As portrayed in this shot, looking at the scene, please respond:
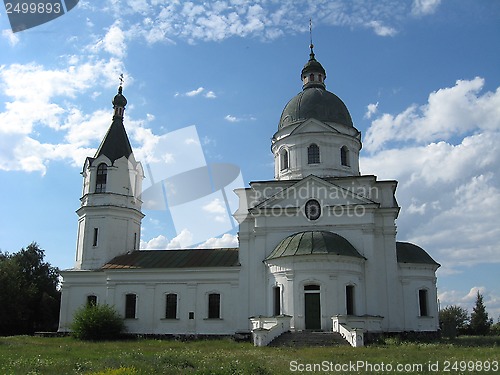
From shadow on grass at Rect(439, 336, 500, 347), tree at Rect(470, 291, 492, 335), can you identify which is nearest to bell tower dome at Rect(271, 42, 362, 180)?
shadow on grass at Rect(439, 336, 500, 347)

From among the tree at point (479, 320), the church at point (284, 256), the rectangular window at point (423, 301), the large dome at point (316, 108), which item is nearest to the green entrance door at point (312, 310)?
the church at point (284, 256)

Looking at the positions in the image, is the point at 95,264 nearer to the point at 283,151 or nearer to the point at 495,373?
the point at 283,151

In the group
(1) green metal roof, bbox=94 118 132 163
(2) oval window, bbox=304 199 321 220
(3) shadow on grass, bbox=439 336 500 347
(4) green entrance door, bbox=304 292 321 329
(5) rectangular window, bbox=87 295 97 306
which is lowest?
(3) shadow on grass, bbox=439 336 500 347

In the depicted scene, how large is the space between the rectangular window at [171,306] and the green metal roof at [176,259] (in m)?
2.07

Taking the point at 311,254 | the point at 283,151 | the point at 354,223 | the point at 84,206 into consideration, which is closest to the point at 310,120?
the point at 283,151

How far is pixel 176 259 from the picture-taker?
36.1 meters

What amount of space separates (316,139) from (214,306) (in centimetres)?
1326

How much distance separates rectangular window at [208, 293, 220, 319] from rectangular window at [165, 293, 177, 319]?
2.41 metres

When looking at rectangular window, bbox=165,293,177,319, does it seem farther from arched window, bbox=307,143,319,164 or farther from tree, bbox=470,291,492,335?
tree, bbox=470,291,492,335

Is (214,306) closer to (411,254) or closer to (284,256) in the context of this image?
(284,256)

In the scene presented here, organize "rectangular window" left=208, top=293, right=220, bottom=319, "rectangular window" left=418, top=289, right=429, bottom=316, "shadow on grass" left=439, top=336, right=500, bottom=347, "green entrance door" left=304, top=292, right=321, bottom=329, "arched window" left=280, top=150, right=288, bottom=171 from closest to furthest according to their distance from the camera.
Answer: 1. "shadow on grass" left=439, top=336, right=500, bottom=347
2. "green entrance door" left=304, top=292, right=321, bottom=329
3. "rectangular window" left=418, top=289, right=429, bottom=316
4. "rectangular window" left=208, top=293, right=220, bottom=319
5. "arched window" left=280, top=150, right=288, bottom=171

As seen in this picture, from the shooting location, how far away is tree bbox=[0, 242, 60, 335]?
1624 inches

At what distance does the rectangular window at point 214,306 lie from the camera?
3384 centimetres

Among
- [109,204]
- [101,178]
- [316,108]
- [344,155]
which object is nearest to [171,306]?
[109,204]
